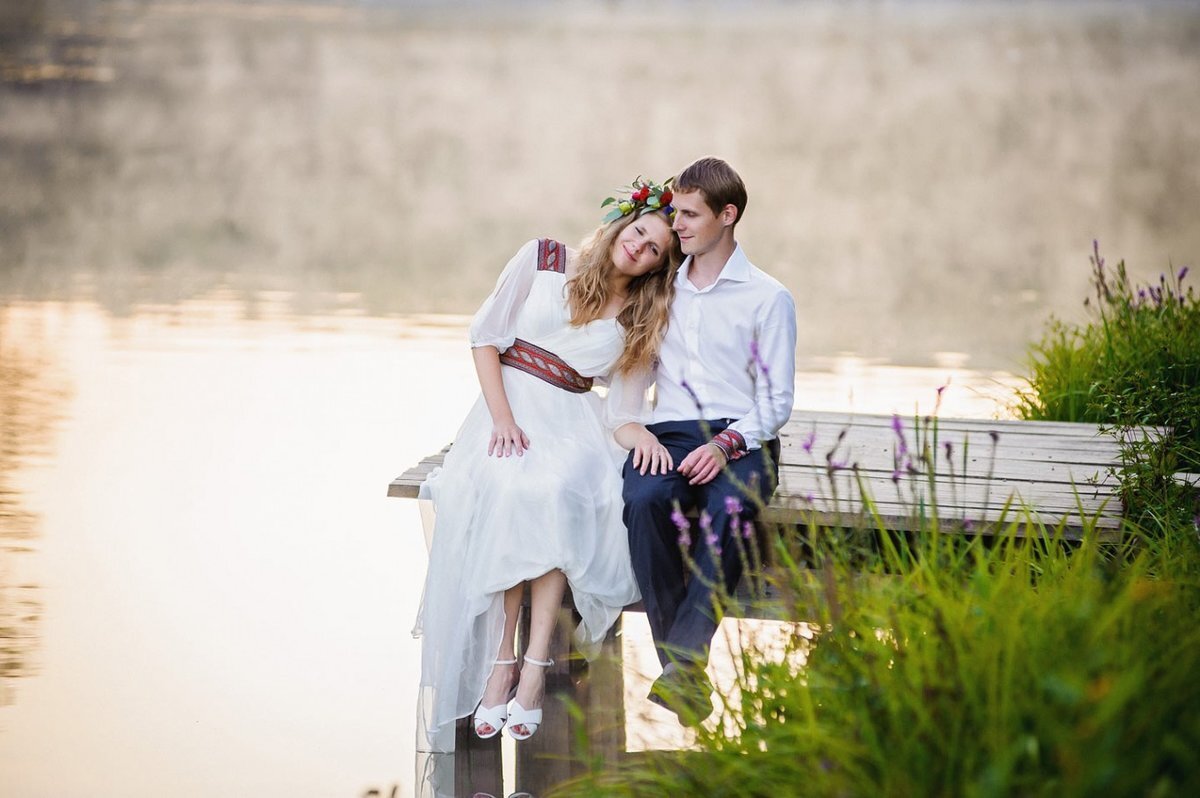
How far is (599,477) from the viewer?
350 cm

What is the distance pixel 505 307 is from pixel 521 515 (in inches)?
22.4

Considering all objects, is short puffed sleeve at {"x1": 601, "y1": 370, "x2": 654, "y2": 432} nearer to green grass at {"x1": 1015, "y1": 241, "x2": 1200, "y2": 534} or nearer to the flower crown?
the flower crown

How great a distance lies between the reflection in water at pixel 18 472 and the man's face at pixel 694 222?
203 cm

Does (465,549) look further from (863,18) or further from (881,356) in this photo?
(863,18)

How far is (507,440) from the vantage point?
3471 mm

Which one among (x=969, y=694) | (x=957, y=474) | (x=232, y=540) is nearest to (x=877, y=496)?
(x=957, y=474)

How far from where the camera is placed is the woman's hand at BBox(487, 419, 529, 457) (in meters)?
3.46

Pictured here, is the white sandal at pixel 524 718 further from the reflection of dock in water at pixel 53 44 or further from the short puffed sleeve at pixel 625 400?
the reflection of dock in water at pixel 53 44

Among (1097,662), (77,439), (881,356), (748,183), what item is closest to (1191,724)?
(1097,662)

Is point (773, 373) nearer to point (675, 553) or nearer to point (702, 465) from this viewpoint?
point (702, 465)

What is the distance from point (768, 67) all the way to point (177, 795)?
15.2m

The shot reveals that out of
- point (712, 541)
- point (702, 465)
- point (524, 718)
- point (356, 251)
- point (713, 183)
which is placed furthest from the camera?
point (356, 251)

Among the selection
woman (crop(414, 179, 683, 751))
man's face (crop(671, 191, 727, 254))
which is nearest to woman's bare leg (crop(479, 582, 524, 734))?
woman (crop(414, 179, 683, 751))

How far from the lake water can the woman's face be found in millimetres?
1089
